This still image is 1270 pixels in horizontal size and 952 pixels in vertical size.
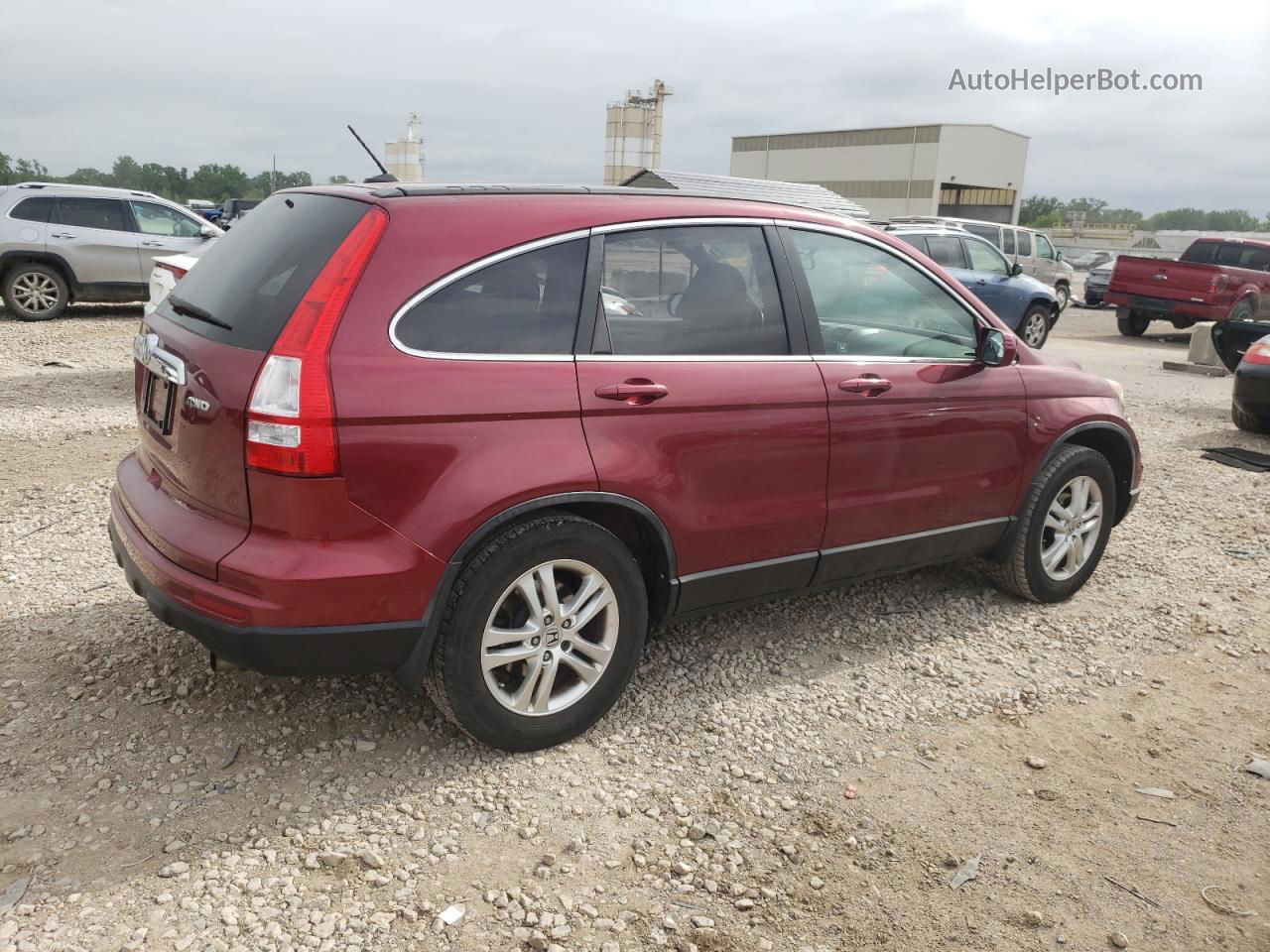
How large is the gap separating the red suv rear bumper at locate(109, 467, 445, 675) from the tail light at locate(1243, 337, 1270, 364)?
8802 millimetres

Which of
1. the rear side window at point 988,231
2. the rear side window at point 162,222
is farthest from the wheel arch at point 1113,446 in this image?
the rear side window at point 988,231

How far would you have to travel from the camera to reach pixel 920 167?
239ft

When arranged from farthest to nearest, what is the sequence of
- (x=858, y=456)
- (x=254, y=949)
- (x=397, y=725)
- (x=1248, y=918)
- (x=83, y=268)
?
(x=83, y=268) → (x=858, y=456) → (x=397, y=725) → (x=1248, y=918) → (x=254, y=949)

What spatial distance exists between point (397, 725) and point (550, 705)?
58cm

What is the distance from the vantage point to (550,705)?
3365 millimetres

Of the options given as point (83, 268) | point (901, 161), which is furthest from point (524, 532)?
point (901, 161)

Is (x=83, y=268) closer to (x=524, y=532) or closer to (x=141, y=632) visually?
(x=141, y=632)

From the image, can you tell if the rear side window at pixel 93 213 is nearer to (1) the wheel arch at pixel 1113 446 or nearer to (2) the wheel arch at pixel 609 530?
(2) the wheel arch at pixel 609 530

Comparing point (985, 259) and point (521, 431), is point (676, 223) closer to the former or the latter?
point (521, 431)

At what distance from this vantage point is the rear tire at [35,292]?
13.1 meters

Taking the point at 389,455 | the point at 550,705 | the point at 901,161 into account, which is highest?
the point at 901,161

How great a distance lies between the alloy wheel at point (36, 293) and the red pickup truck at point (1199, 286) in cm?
1708

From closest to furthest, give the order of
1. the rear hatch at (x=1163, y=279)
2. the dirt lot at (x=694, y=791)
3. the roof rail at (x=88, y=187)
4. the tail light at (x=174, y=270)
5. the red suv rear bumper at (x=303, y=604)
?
1. the dirt lot at (x=694, y=791)
2. the red suv rear bumper at (x=303, y=604)
3. the tail light at (x=174, y=270)
4. the roof rail at (x=88, y=187)
5. the rear hatch at (x=1163, y=279)

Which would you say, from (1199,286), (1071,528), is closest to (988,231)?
(1199,286)
